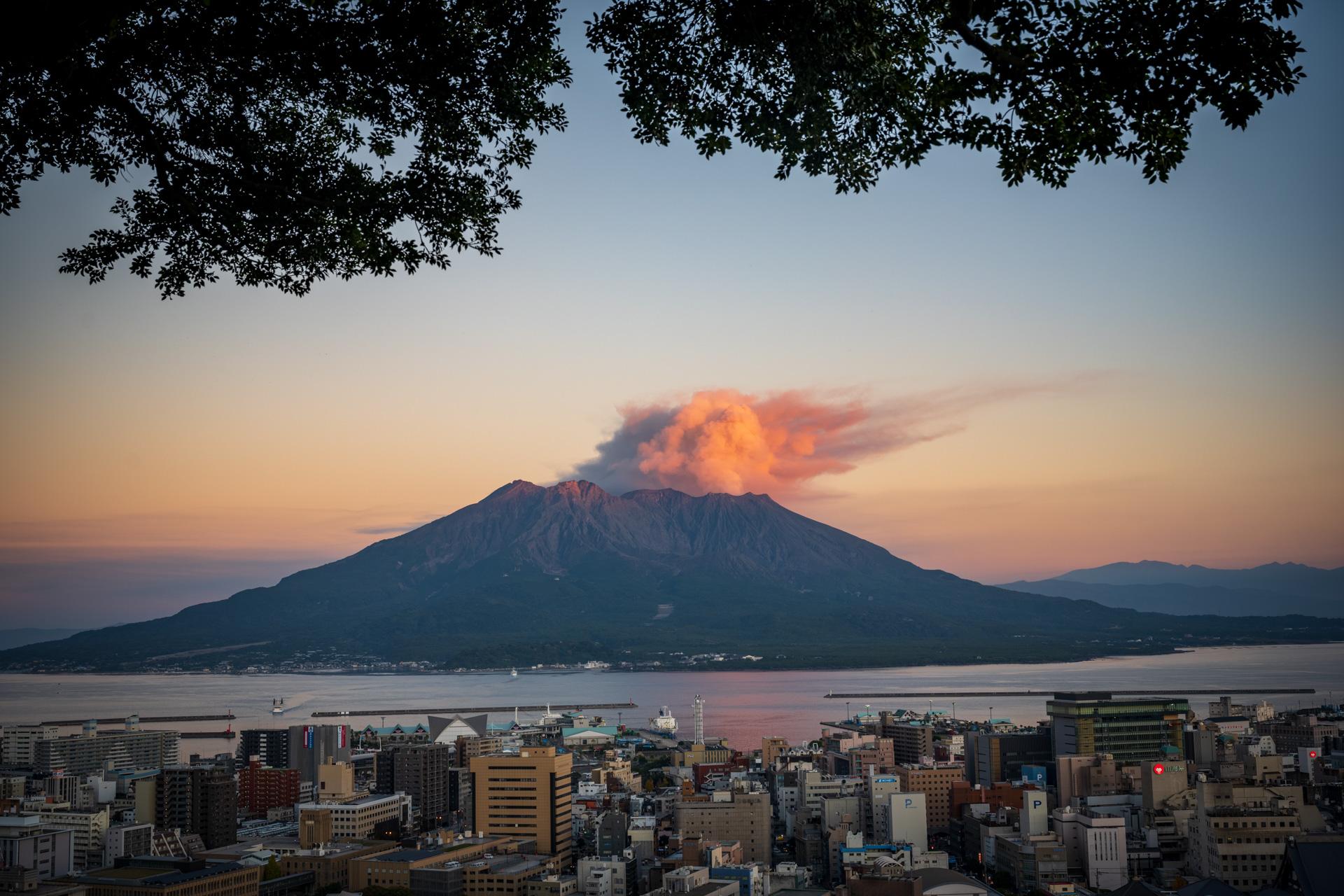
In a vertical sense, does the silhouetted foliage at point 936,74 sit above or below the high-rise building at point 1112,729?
above

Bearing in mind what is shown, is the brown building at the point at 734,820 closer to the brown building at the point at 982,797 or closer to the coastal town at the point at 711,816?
the coastal town at the point at 711,816

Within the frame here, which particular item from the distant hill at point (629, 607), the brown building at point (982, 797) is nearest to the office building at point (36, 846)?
the brown building at point (982, 797)

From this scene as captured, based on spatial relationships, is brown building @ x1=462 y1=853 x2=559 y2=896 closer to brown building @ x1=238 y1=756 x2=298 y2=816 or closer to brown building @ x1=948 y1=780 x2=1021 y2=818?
brown building @ x1=948 y1=780 x2=1021 y2=818

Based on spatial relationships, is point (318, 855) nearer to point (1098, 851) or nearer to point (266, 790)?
point (266, 790)

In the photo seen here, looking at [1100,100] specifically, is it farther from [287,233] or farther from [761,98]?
[287,233]

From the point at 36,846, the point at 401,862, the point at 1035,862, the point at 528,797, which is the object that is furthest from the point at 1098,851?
the point at 36,846

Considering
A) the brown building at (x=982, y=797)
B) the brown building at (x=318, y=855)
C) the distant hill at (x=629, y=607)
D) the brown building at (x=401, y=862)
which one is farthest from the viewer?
the distant hill at (x=629, y=607)

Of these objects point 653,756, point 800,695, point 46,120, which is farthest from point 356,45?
point 800,695

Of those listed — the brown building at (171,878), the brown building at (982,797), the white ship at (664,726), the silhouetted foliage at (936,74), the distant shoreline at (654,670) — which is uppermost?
the silhouetted foliage at (936,74)
